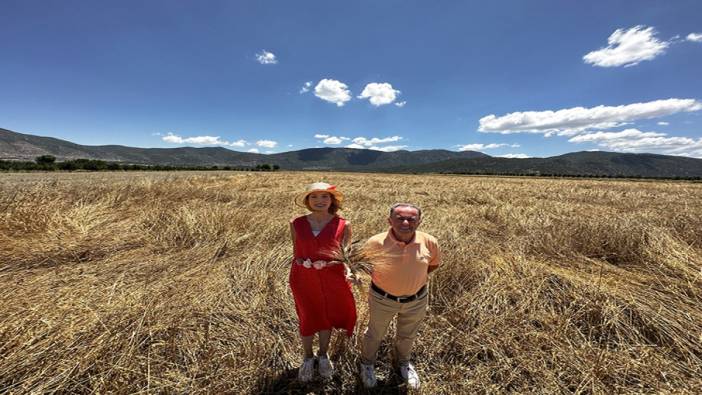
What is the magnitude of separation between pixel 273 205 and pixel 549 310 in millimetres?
8482

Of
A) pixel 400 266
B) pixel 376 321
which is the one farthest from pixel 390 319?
pixel 400 266

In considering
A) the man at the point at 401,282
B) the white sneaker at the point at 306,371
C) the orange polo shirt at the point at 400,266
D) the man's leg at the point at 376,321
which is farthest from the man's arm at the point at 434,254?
the white sneaker at the point at 306,371

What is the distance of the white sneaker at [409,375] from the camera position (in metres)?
2.51

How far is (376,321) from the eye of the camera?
2.45 meters

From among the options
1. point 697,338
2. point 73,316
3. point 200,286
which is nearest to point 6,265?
point 73,316

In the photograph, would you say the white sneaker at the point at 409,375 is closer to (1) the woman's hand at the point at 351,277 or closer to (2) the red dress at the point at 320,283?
(2) the red dress at the point at 320,283

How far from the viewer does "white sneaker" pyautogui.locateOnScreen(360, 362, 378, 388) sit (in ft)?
8.25

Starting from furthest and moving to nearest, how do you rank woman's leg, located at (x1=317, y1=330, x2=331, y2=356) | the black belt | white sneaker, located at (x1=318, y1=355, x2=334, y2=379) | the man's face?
woman's leg, located at (x1=317, y1=330, x2=331, y2=356)
white sneaker, located at (x1=318, y1=355, x2=334, y2=379)
the black belt
the man's face

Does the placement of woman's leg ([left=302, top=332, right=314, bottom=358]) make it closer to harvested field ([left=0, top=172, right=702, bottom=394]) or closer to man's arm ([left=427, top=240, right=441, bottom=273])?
harvested field ([left=0, top=172, right=702, bottom=394])

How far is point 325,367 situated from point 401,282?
1068mm

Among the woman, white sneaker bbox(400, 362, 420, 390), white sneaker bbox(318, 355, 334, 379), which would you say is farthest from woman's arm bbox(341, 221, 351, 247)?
white sneaker bbox(400, 362, 420, 390)

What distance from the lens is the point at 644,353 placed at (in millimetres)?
2676

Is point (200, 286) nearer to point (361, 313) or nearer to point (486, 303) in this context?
point (361, 313)

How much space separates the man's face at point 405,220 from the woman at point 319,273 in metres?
0.50
